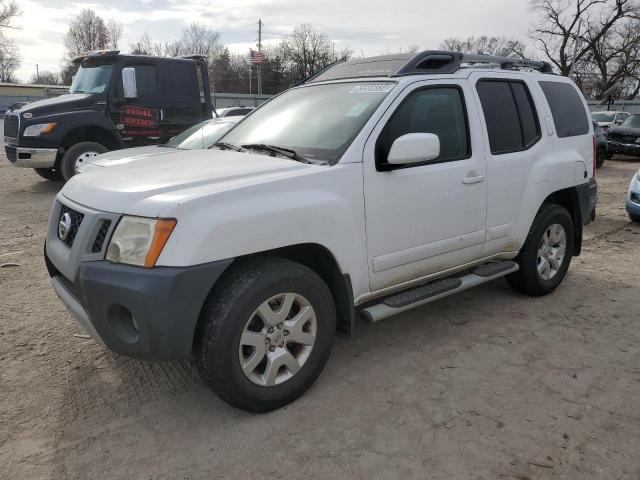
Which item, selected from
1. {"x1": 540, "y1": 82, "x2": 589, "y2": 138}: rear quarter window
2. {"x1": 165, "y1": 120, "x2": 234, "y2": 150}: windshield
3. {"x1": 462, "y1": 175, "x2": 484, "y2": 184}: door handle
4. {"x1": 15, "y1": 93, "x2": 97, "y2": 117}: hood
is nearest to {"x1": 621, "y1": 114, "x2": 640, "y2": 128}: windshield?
{"x1": 540, "y1": 82, "x2": 589, "y2": 138}: rear quarter window

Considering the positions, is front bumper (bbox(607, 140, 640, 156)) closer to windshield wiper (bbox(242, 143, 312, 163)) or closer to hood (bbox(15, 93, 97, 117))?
hood (bbox(15, 93, 97, 117))

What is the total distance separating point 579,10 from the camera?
140 ft

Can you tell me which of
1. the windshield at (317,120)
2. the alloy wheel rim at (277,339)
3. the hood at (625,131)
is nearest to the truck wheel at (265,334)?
the alloy wheel rim at (277,339)

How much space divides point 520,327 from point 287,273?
218 cm

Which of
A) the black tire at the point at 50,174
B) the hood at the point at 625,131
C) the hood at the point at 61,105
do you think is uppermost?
the hood at the point at 61,105

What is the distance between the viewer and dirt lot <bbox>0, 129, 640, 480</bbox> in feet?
8.07

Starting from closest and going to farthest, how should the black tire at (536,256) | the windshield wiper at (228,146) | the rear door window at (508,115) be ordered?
the windshield wiper at (228,146) < the rear door window at (508,115) < the black tire at (536,256)

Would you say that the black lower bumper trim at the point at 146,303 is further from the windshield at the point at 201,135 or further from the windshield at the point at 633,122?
the windshield at the point at 633,122

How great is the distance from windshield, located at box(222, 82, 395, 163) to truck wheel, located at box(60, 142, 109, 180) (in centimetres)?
616

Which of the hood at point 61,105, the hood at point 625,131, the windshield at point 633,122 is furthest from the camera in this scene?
the windshield at point 633,122

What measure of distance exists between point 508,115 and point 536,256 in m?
1.21

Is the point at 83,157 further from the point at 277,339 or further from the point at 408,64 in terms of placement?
the point at 277,339

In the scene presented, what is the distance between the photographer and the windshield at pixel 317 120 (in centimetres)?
318

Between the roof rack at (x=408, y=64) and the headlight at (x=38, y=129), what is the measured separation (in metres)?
6.48
